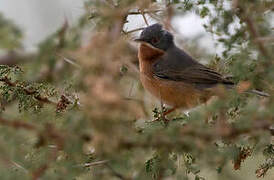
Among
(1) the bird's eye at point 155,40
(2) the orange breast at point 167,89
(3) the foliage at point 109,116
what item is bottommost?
(2) the orange breast at point 167,89

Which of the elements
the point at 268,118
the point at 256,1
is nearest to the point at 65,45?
the point at 268,118

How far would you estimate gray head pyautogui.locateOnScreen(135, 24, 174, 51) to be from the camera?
18.5 ft

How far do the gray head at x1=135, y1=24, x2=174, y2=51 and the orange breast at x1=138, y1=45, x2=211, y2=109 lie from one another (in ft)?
0.63

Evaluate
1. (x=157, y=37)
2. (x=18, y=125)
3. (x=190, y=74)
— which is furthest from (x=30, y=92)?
(x=190, y=74)

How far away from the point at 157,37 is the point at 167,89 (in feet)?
2.28

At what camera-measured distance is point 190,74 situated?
5926 millimetres

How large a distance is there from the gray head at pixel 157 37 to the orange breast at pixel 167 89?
193mm

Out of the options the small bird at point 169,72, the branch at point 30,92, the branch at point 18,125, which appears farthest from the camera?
the small bird at point 169,72

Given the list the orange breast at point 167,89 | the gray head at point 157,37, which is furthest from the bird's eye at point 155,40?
the orange breast at point 167,89

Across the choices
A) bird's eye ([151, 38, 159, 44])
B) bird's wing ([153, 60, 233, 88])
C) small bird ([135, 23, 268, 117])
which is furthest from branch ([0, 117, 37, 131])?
bird's eye ([151, 38, 159, 44])

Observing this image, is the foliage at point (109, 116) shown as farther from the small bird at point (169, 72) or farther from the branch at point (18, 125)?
the small bird at point (169, 72)

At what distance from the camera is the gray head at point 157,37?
5.65 meters

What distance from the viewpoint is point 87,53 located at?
1.82 m

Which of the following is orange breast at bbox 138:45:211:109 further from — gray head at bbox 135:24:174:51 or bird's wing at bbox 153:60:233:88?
gray head at bbox 135:24:174:51
